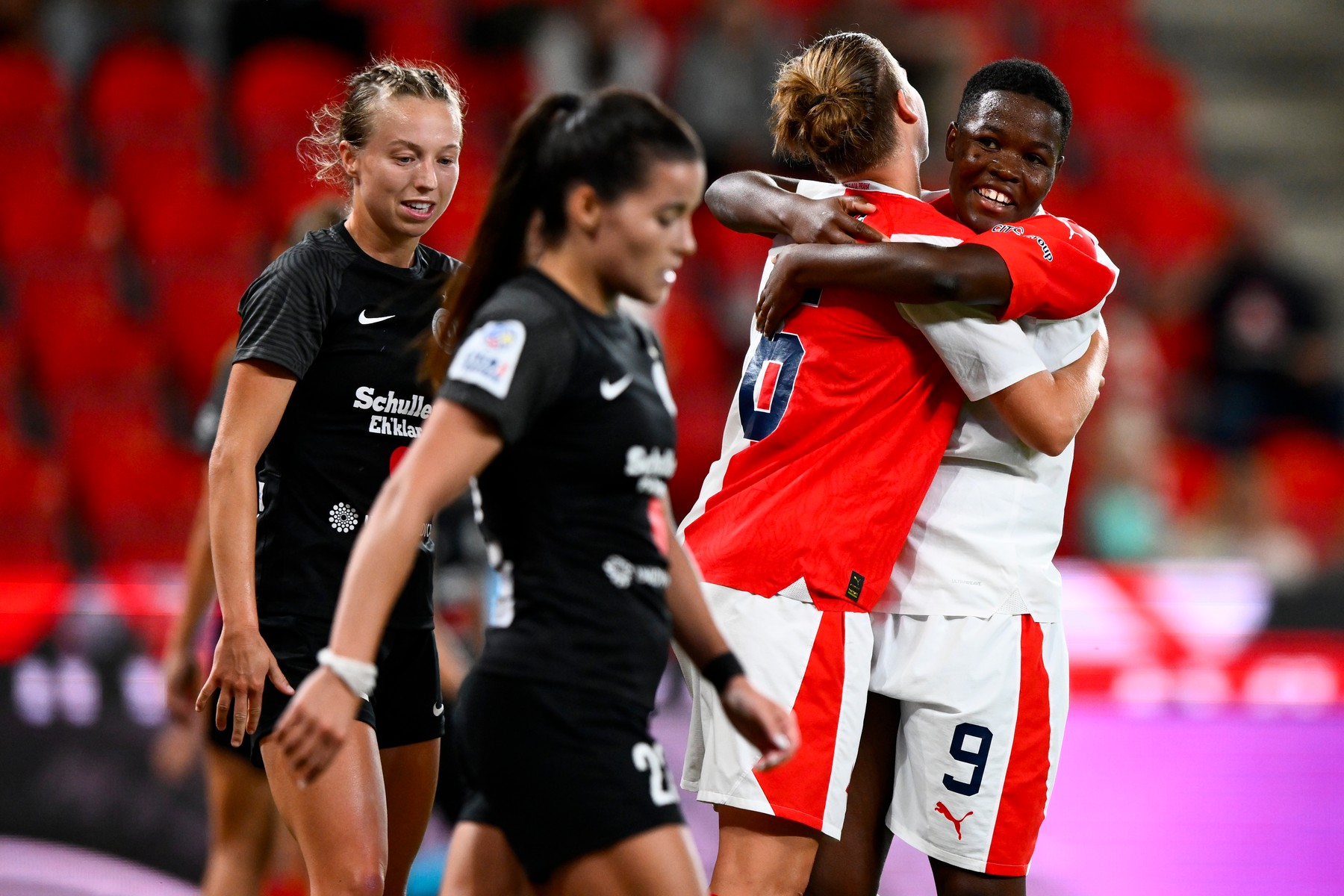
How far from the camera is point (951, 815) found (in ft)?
9.62

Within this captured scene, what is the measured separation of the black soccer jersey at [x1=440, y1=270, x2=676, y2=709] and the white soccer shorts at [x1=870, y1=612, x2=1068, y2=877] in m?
0.88

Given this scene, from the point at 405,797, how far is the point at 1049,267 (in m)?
1.75

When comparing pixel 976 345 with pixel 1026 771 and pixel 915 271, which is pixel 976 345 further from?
pixel 1026 771

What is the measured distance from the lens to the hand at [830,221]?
287 cm

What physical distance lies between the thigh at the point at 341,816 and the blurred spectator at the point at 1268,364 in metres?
6.26

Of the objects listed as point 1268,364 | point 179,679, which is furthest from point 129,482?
point 1268,364

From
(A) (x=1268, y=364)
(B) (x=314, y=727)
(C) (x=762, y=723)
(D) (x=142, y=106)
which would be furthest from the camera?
(D) (x=142, y=106)

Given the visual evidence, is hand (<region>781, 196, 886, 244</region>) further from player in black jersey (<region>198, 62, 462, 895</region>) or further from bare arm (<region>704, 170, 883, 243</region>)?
player in black jersey (<region>198, 62, 462, 895</region>)

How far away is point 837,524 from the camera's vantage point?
9.39 feet

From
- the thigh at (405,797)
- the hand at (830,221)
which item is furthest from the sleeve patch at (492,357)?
the thigh at (405,797)

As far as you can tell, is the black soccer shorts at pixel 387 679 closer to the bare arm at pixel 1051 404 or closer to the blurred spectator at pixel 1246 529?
the bare arm at pixel 1051 404

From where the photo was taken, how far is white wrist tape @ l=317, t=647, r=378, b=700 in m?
2.00

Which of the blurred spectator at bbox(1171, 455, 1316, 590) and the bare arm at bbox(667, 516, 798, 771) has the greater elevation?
the bare arm at bbox(667, 516, 798, 771)

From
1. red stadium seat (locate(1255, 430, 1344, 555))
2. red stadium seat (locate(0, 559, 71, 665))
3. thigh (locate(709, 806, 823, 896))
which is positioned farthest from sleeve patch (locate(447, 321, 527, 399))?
red stadium seat (locate(1255, 430, 1344, 555))
